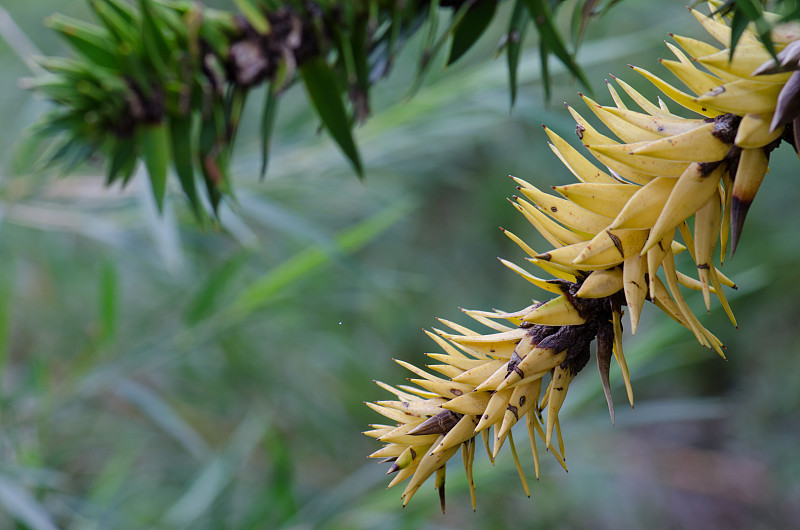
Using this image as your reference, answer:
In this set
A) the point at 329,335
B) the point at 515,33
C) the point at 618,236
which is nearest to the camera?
the point at 618,236

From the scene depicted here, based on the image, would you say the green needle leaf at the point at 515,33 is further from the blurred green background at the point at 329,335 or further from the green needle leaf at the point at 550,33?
the blurred green background at the point at 329,335

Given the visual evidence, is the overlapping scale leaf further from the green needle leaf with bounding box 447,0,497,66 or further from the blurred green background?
the blurred green background

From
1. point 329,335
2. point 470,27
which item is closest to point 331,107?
point 470,27

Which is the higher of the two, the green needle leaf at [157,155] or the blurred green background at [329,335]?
the green needle leaf at [157,155]

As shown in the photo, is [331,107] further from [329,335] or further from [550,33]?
[329,335]

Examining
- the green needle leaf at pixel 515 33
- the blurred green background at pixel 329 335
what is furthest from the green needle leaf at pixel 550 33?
the blurred green background at pixel 329 335

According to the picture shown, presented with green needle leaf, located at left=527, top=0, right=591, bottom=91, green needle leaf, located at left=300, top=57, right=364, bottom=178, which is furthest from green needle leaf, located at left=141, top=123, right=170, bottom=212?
green needle leaf, located at left=527, top=0, right=591, bottom=91

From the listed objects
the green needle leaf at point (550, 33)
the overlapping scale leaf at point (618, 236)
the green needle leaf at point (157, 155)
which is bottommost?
the overlapping scale leaf at point (618, 236)

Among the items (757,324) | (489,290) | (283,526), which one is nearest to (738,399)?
(757,324)
